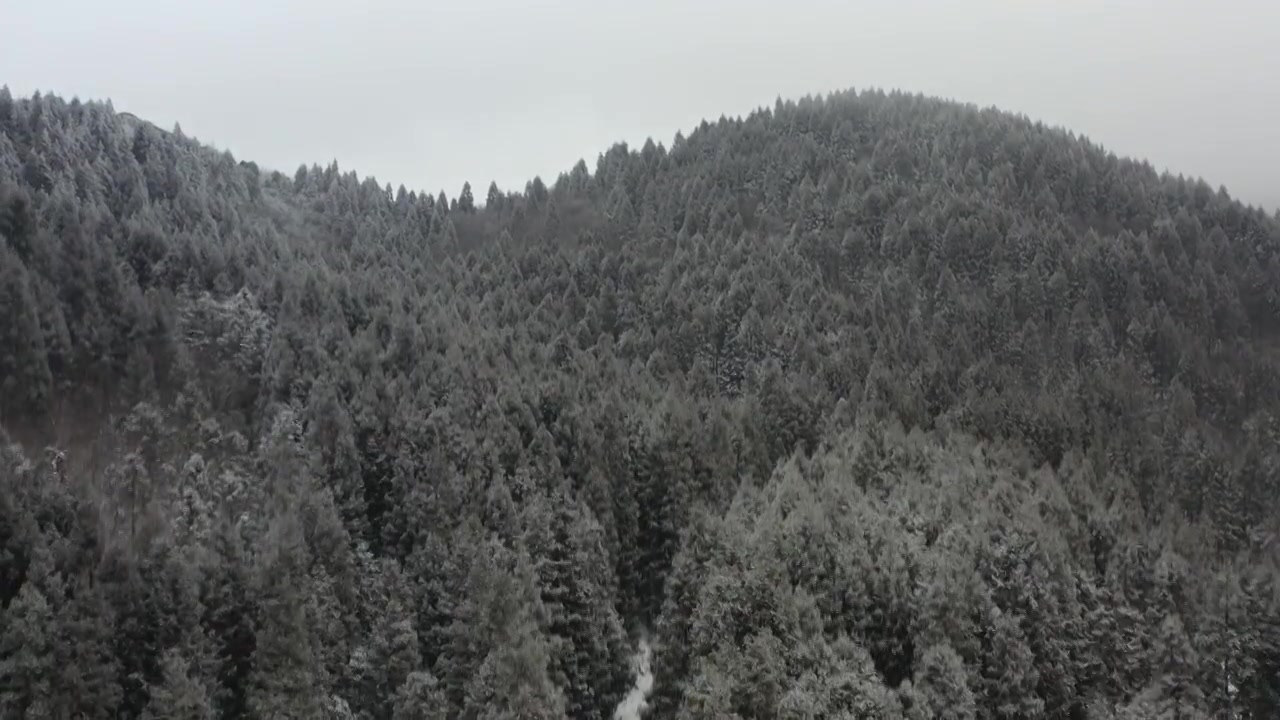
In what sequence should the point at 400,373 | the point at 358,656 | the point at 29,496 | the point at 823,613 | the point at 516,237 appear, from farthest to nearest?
the point at 516,237, the point at 400,373, the point at 823,613, the point at 358,656, the point at 29,496

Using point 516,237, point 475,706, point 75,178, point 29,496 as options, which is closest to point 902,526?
point 475,706

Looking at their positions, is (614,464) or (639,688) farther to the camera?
(614,464)

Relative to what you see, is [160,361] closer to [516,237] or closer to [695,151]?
[516,237]

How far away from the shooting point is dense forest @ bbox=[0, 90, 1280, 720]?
5184cm

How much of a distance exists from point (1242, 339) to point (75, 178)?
145 metres

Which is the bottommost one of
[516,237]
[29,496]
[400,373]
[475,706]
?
[475,706]

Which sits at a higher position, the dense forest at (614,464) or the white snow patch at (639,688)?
the dense forest at (614,464)

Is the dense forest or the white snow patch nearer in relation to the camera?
the dense forest

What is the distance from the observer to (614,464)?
3191 inches

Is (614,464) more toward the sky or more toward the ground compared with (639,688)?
more toward the sky

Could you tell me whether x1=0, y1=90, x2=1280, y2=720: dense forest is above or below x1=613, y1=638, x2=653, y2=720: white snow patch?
above

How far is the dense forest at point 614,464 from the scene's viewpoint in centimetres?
5184

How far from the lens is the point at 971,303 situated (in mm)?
120938

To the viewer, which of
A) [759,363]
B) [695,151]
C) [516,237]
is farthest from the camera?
[695,151]
